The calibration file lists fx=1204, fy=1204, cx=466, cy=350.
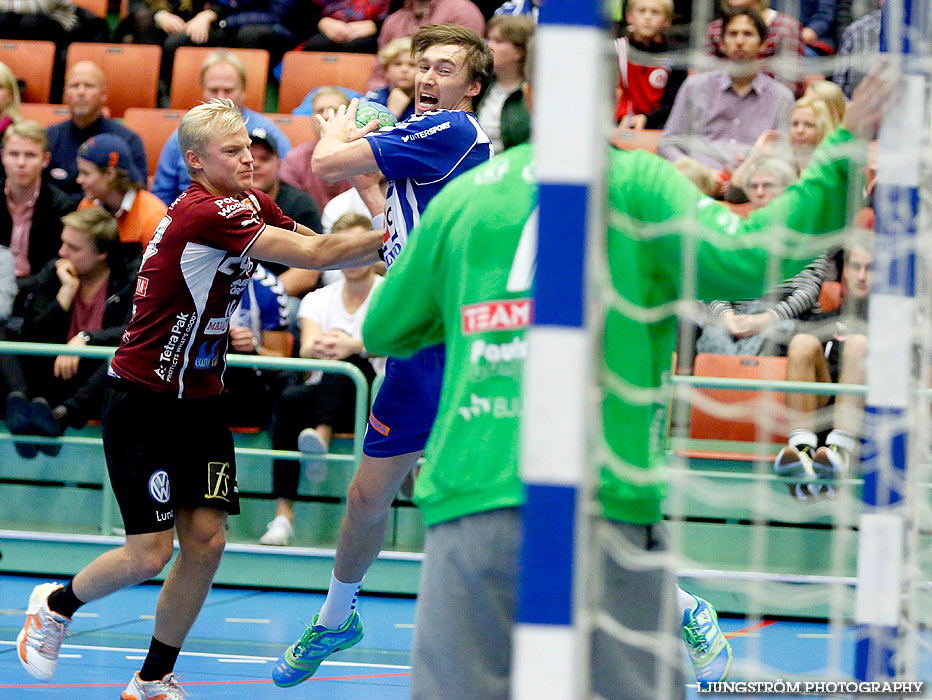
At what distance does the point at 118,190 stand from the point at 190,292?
3.51 m

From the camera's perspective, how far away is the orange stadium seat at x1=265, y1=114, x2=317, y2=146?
8.28m

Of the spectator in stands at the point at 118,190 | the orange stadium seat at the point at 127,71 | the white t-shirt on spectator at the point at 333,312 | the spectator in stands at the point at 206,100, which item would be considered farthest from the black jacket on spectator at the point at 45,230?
the orange stadium seat at the point at 127,71

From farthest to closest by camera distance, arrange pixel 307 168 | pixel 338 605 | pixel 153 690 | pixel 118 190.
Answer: pixel 307 168 → pixel 118 190 → pixel 338 605 → pixel 153 690

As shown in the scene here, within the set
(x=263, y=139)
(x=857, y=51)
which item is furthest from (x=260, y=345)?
(x=857, y=51)

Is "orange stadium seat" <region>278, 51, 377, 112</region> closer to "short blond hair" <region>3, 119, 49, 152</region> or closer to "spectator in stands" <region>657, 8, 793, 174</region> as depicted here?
"short blond hair" <region>3, 119, 49, 152</region>

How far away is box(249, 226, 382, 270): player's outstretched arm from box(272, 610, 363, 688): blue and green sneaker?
4.68ft

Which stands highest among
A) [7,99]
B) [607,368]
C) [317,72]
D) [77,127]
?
[317,72]

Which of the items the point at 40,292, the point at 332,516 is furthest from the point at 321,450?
the point at 40,292

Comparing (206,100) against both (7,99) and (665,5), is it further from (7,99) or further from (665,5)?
(665,5)

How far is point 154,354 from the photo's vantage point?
4227 millimetres

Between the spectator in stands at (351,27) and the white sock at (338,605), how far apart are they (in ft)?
18.7

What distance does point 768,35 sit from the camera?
7051mm

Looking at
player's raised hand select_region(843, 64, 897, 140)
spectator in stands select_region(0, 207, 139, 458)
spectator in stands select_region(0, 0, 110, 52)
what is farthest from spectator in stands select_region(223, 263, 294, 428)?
player's raised hand select_region(843, 64, 897, 140)

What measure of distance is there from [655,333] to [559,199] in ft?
1.82
